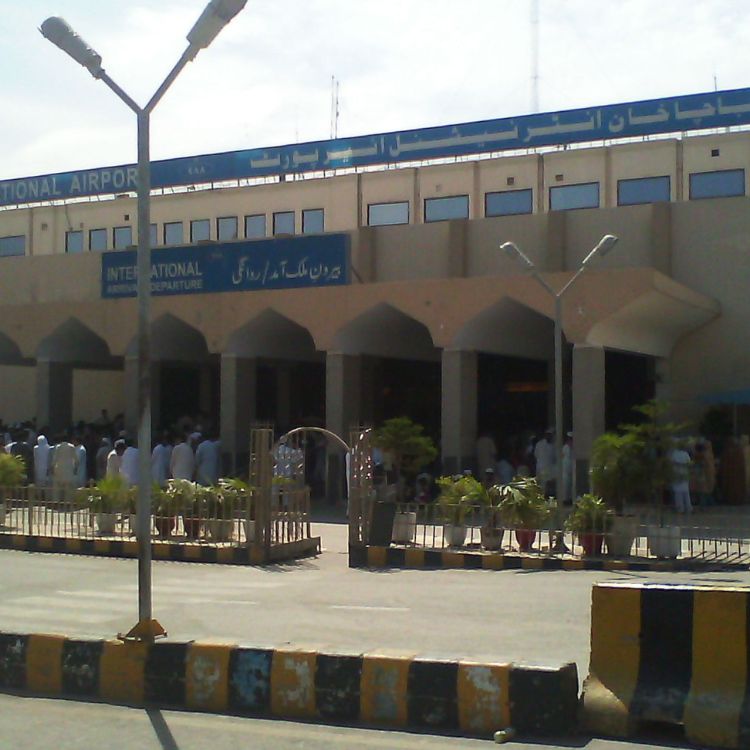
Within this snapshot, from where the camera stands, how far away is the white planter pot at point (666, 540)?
14328 millimetres

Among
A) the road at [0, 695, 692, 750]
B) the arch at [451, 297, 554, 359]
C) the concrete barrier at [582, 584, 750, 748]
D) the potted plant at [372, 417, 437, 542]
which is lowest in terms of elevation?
the road at [0, 695, 692, 750]

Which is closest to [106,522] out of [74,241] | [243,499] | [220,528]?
[220,528]

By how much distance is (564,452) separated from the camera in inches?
841

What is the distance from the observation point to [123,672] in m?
7.13

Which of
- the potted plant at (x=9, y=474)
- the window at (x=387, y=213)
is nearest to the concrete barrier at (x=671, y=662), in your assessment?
the potted plant at (x=9, y=474)

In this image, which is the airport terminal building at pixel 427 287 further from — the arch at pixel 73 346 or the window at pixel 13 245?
the window at pixel 13 245

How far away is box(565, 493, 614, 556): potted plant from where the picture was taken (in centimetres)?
1471

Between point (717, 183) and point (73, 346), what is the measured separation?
18545mm

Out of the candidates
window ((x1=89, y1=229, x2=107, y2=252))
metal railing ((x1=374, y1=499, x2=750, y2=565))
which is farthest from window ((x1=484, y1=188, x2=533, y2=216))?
metal railing ((x1=374, y1=499, x2=750, y2=565))

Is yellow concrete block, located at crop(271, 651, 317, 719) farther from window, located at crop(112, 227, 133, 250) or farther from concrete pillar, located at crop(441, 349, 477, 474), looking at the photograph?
window, located at crop(112, 227, 133, 250)

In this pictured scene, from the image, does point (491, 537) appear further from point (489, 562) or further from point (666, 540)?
point (666, 540)

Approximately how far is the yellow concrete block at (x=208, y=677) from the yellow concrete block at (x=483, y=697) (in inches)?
60.3

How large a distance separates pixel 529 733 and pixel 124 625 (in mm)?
4858

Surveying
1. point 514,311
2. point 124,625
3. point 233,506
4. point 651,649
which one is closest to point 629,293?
point 514,311
